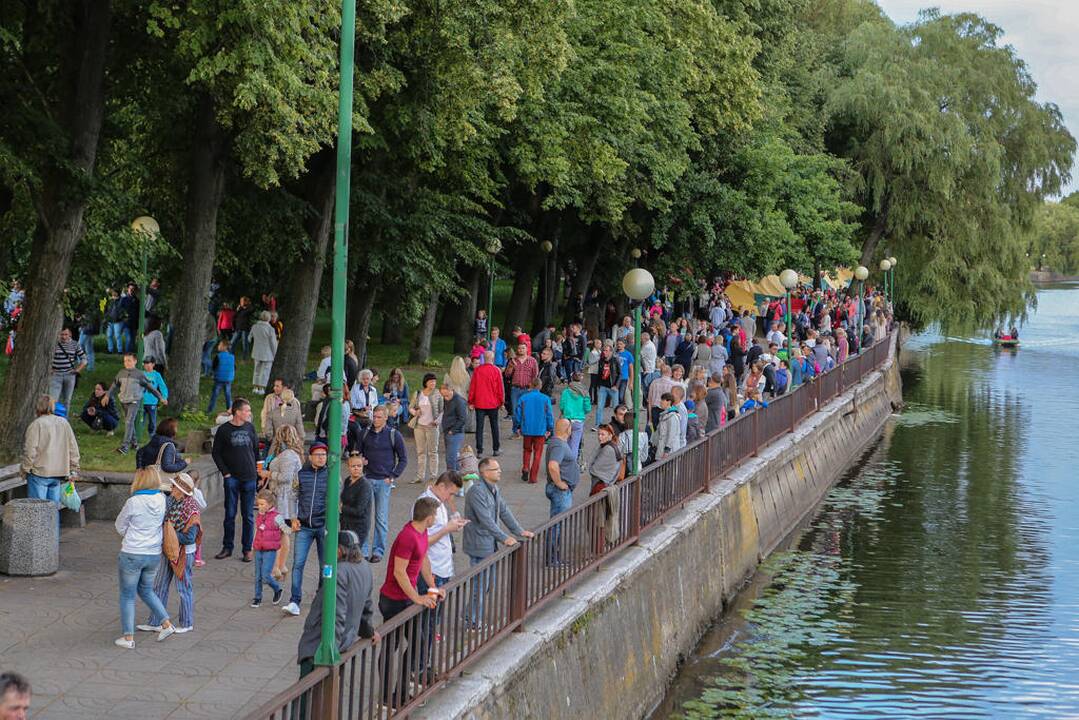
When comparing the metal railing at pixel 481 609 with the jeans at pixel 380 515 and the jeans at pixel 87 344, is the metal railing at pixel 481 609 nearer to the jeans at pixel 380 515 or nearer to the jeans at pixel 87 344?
the jeans at pixel 380 515

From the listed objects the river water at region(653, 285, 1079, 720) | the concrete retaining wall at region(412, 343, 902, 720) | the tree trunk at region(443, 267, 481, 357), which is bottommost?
the river water at region(653, 285, 1079, 720)

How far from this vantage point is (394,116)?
24.5 meters

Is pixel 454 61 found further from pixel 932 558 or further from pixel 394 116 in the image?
pixel 932 558

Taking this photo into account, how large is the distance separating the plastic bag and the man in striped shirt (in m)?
6.01

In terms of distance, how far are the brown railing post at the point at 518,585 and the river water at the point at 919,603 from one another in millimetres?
4004

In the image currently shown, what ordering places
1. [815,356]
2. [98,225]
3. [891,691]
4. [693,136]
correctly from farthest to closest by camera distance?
[693,136]
[815,356]
[98,225]
[891,691]

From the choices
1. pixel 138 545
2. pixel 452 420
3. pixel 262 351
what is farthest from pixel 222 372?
pixel 138 545

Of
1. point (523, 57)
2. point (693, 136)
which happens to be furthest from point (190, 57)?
point (693, 136)

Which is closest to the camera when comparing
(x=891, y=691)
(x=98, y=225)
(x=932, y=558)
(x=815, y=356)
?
(x=891, y=691)

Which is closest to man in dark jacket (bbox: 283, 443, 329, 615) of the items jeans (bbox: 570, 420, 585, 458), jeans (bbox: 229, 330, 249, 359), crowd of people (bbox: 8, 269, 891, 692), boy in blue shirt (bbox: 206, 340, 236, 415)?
crowd of people (bbox: 8, 269, 891, 692)

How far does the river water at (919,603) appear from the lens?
16281mm

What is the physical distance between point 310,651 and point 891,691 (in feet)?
29.8

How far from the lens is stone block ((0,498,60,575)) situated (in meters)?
13.9

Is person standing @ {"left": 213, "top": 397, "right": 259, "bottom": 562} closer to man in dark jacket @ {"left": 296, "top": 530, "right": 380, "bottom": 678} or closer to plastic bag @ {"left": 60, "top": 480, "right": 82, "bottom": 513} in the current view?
plastic bag @ {"left": 60, "top": 480, "right": 82, "bottom": 513}
